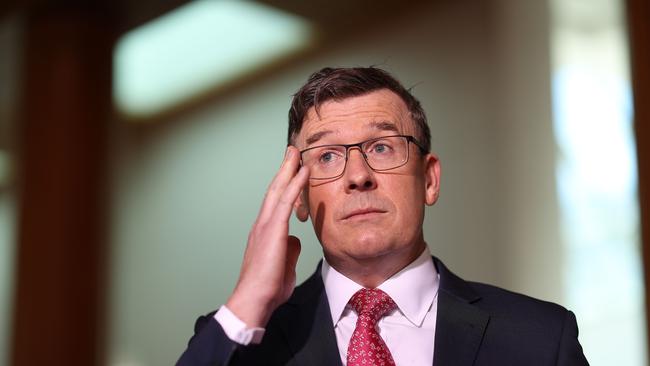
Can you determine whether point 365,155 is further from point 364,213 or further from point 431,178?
point 431,178

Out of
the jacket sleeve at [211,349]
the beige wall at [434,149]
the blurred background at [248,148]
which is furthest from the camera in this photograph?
the beige wall at [434,149]

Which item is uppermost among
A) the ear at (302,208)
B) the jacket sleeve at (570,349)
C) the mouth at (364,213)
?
the ear at (302,208)

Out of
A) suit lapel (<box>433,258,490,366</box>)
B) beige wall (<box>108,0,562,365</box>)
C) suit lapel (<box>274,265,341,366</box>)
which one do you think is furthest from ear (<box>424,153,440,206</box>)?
beige wall (<box>108,0,562,365</box>)

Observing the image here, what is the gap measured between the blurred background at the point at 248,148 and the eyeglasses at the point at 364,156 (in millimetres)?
1383

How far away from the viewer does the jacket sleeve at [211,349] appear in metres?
1.74

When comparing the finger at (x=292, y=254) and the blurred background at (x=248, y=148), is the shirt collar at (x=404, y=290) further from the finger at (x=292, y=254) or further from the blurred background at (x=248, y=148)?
the blurred background at (x=248, y=148)

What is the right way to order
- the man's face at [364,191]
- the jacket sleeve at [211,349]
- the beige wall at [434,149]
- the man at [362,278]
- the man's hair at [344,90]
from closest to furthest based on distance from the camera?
the jacket sleeve at [211,349] < the man at [362,278] < the man's face at [364,191] < the man's hair at [344,90] < the beige wall at [434,149]

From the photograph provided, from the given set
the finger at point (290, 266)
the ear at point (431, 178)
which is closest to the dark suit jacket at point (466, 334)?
the finger at point (290, 266)

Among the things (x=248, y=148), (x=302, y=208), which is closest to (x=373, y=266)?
(x=302, y=208)

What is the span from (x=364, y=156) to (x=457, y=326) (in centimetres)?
42

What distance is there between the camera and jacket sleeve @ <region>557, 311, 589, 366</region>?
1.88 m

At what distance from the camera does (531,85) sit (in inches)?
160

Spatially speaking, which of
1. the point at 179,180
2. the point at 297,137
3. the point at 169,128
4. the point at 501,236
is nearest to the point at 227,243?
the point at 179,180

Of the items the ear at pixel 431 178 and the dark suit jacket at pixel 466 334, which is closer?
the dark suit jacket at pixel 466 334
